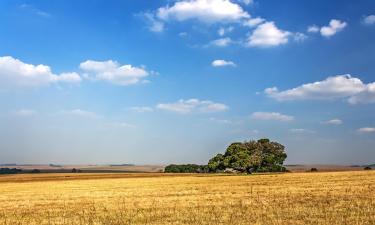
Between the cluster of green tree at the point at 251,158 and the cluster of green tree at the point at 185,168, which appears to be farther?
the cluster of green tree at the point at 185,168

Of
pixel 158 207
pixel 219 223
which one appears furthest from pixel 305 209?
pixel 158 207

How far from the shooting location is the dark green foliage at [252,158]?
115850 millimetres

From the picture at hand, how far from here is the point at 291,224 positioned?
18078 mm

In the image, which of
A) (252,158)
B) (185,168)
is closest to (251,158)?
(252,158)

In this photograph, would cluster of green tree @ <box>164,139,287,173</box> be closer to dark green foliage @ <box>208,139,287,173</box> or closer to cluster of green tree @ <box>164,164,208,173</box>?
A: dark green foliage @ <box>208,139,287,173</box>

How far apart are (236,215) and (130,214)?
5.82 m

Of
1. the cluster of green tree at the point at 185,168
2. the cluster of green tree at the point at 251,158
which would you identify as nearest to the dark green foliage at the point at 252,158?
the cluster of green tree at the point at 251,158

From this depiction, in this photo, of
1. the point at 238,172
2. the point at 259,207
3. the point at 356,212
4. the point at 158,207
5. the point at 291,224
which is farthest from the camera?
the point at 238,172

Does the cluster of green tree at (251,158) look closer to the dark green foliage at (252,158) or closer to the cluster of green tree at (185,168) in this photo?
the dark green foliage at (252,158)

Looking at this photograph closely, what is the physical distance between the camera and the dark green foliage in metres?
116

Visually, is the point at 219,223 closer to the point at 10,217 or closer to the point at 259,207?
the point at 259,207

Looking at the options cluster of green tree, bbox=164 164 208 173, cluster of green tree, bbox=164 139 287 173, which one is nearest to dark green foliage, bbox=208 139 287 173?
cluster of green tree, bbox=164 139 287 173

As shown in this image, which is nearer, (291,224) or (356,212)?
(291,224)

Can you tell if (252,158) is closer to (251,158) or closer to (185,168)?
(251,158)
